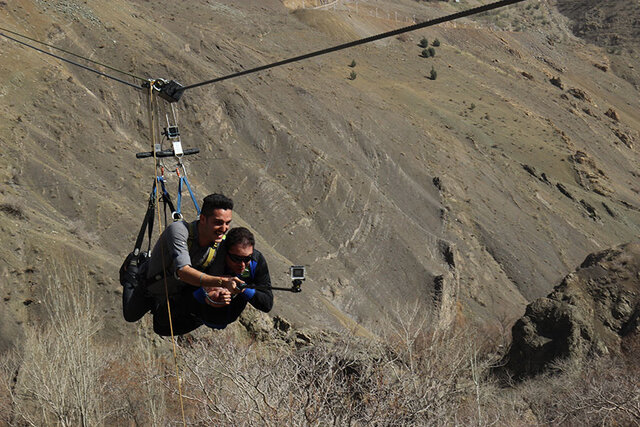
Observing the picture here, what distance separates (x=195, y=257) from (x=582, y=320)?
2550 centimetres

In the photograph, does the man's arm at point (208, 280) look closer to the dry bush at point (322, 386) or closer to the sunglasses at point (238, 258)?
the sunglasses at point (238, 258)

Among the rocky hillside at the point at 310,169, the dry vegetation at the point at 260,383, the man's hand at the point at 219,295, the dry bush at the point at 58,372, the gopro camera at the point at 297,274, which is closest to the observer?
the gopro camera at the point at 297,274

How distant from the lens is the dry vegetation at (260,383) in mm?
19828

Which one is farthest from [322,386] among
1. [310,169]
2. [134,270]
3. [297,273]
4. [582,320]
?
[310,169]

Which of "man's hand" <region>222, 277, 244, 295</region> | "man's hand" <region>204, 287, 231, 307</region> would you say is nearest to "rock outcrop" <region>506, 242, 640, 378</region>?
"man's hand" <region>204, 287, 231, 307</region>

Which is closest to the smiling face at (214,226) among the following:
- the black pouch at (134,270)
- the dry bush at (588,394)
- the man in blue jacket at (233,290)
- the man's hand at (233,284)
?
the man in blue jacket at (233,290)

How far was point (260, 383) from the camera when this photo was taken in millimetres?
19984

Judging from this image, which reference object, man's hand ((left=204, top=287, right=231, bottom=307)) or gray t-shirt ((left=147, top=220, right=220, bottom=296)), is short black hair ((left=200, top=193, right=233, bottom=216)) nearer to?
gray t-shirt ((left=147, top=220, right=220, bottom=296))

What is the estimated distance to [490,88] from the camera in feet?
247

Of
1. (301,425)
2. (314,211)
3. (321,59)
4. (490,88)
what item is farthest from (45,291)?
(490,88)

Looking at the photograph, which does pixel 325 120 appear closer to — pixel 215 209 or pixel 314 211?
pixel 314 211

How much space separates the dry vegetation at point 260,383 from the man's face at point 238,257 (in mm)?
11638

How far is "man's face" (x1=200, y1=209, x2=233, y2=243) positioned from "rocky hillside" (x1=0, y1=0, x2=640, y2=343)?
19387 mm

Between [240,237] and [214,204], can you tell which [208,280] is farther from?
[214,204]
